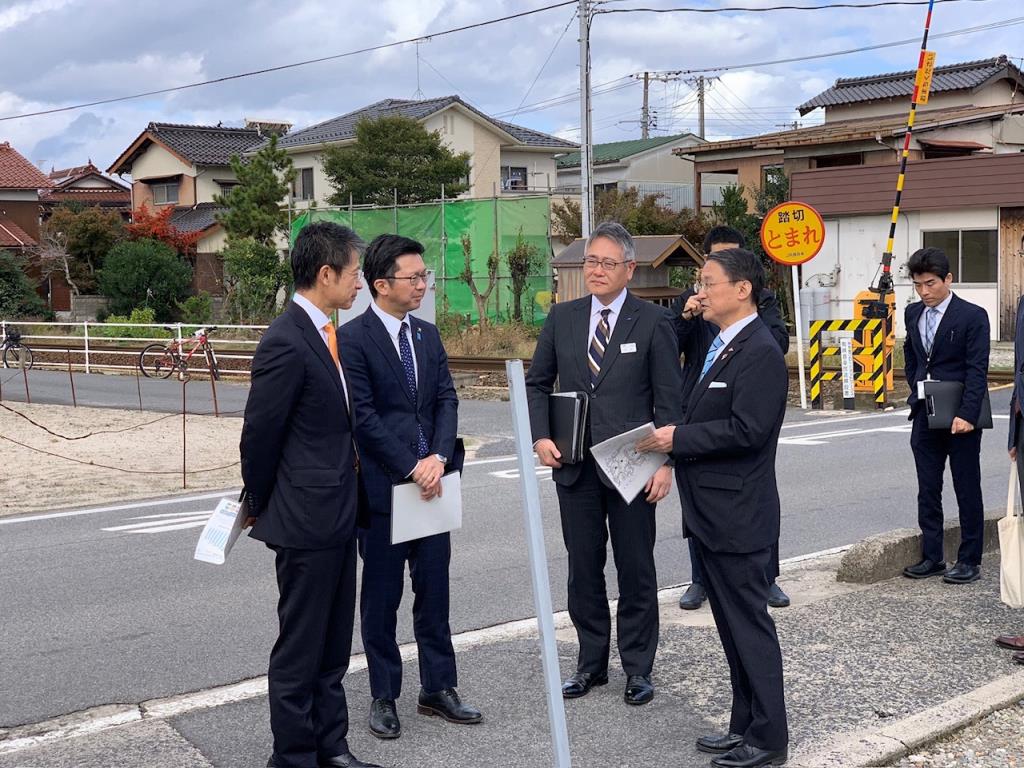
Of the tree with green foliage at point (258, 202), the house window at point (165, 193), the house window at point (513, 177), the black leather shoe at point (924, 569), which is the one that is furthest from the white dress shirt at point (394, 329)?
the house window at point (165, 193)

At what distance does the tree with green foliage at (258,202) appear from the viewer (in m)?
37.5

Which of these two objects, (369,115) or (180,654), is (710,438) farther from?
(369,115)

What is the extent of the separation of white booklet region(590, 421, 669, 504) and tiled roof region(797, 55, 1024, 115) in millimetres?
36018

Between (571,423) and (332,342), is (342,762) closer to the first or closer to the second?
(332,342)

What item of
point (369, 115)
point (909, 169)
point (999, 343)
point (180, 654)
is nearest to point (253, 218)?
point (369, 115)

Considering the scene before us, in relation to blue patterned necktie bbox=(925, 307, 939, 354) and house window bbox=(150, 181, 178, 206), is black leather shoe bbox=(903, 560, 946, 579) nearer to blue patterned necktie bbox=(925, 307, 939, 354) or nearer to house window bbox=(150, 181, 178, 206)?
blue patterned necktie bbox=(925, 307, 939, 354)

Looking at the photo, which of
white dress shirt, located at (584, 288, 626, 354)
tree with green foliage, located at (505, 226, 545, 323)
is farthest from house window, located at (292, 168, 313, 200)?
white dress shirt, located at (584, 288, 626, 354)

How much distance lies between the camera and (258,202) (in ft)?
125

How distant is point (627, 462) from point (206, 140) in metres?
51.0

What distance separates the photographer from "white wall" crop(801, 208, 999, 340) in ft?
91.8

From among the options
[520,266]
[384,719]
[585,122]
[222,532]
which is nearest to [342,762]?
[384,719]

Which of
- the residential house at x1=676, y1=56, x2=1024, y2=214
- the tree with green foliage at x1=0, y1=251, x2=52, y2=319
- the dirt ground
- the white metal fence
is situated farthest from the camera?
the tree with green foliage at x1=0, y1=251, x2=52, y2=319

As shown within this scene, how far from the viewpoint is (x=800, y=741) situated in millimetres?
4578

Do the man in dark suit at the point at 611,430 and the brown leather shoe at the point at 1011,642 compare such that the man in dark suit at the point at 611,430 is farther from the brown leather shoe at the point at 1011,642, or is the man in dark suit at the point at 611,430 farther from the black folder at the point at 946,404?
the black folder at the point at 946,404
